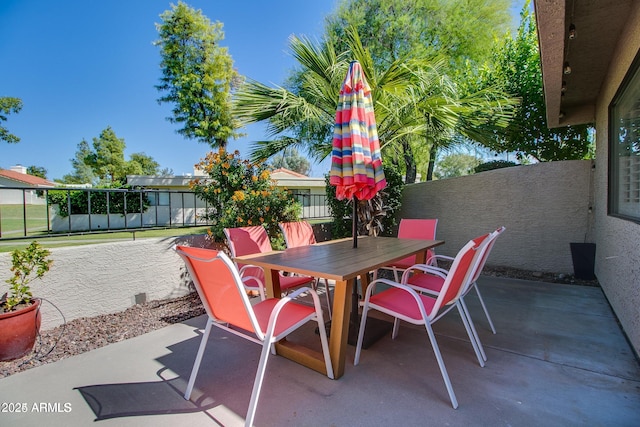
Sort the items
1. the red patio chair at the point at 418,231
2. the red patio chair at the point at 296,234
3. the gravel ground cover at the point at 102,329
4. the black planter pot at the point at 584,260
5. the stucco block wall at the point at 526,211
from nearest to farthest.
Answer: the gravel ground cover at the point at 102,329
the red patio chair at the point at 296,234
the red patio chair at the point at 418,231
the black planter pot at the point at 584,260
the stucco block wall at the point at 526,211

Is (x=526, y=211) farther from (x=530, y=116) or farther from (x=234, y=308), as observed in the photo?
(x=234, y=308)

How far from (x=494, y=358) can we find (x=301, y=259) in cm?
175

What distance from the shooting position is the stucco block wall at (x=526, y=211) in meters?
5.05

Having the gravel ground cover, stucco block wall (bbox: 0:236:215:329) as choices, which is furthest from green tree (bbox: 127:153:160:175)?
the gravel ground cover

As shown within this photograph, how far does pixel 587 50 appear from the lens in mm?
3520

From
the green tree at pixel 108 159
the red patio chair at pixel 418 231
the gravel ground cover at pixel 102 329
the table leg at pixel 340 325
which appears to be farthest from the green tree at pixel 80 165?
the table leg at pixel 340 325

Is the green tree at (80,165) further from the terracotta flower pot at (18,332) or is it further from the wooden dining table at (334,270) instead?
the wooden dining table at (334,270)

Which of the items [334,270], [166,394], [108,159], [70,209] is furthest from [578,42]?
[108,159]

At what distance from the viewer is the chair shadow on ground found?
1.86 m

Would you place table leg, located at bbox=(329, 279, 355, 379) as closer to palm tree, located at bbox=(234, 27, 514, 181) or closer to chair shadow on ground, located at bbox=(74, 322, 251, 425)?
chair shadow on ground, located at bbox=(74, 322, 251, 425)

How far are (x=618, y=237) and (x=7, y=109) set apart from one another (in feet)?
96.2

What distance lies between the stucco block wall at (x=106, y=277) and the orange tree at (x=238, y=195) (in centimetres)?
59

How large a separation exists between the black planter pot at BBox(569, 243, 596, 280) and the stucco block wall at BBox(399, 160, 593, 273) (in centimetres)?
34

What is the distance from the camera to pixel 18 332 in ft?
7.90
